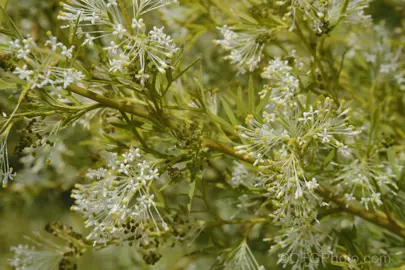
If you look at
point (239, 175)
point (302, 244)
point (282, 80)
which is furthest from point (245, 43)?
point (302, 244)

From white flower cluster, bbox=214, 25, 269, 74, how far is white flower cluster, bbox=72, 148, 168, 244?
0.25 m

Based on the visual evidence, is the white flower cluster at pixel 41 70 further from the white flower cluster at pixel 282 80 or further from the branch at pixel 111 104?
the white flower cluster at pixel 282 80

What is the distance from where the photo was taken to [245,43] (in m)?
0.79

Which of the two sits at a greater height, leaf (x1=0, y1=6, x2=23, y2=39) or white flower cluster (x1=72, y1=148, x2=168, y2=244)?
leaf (x1=0, y1=6, x2=23, y2=39)

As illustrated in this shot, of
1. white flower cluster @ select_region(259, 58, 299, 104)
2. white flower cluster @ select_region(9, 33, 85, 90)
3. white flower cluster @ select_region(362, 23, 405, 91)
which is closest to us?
white flower cluster @ select_region(9, 33, 85, 90)

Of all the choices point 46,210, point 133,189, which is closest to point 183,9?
point 133,189

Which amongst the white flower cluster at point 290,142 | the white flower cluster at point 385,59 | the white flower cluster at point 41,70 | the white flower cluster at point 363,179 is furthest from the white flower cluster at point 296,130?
the white flower cluster at point 385,59

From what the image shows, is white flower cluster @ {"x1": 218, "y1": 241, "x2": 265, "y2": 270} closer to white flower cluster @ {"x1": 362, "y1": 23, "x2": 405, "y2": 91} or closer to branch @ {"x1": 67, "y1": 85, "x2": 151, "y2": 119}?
branch @ {"x1": 67, "y1": 85, "x2": 151, "y2": 119}

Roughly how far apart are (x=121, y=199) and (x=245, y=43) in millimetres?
345

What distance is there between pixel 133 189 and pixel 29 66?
20 cm

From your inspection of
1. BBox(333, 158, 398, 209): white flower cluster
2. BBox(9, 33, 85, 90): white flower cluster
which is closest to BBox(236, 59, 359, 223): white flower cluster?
BBox(333, 158, 398, 209): white flower cluster

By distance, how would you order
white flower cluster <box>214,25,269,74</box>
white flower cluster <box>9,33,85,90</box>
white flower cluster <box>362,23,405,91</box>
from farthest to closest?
white flower cluster <box>362,23,405,91</box>
white flower cluster <box>214,25,269,74</box>
white flower cluster <box>9,33,85,90</box>

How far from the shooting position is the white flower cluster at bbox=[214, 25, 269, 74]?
0.78 metres

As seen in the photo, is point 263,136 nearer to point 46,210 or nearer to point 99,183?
point 99,183
